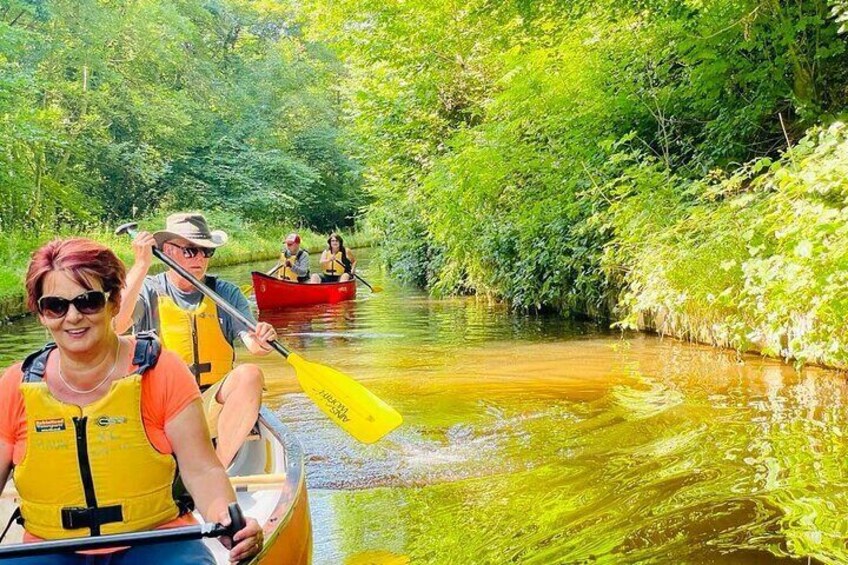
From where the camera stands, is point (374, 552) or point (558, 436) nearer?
point (374, 552)

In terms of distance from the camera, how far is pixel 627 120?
10.7 meters

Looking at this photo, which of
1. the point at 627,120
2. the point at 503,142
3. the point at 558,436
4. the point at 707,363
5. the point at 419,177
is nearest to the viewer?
the point at 558,436

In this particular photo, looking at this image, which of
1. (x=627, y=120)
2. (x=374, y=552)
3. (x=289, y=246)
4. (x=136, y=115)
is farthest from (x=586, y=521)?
(x=136, y=115)

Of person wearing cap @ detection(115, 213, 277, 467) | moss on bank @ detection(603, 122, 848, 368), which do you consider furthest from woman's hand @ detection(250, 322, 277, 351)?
moss on bank @ detection(603, 122, 848, 368)

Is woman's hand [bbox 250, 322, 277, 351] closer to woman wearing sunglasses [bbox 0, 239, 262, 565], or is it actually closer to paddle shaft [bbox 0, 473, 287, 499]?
paddle shaft [bbox 0, 473, 287, 499]

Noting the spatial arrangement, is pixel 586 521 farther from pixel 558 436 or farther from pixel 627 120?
pixel 627 120

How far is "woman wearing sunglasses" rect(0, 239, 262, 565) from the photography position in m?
2.25

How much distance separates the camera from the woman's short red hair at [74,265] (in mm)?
2238

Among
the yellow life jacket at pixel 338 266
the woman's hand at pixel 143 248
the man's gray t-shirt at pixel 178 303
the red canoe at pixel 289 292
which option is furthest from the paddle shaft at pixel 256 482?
the yellow life jacket at pixel 338 266

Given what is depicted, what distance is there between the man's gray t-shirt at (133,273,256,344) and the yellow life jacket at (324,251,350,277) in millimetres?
11410

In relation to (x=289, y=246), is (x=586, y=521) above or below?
below

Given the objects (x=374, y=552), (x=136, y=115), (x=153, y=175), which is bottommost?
(x=374, y=552)

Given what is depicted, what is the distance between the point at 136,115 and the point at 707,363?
22.1 metres

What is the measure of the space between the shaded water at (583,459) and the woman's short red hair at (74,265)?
1984mm
